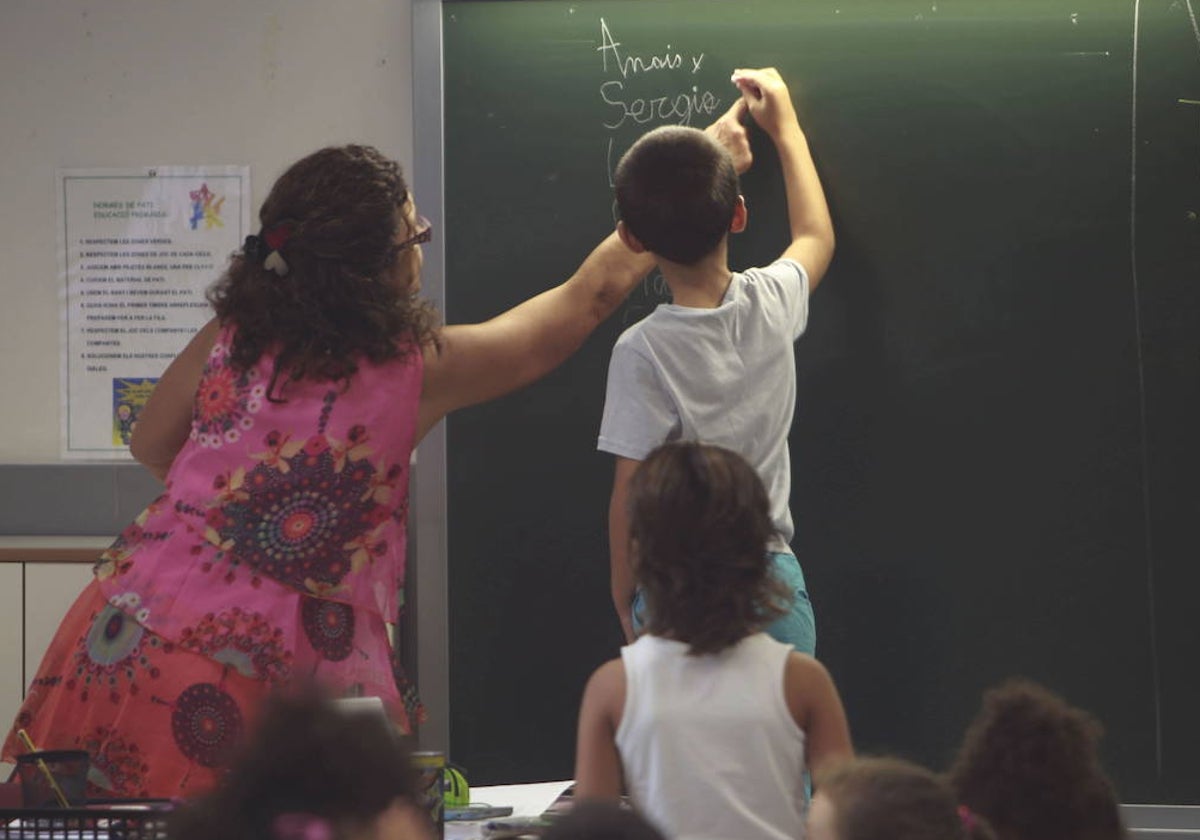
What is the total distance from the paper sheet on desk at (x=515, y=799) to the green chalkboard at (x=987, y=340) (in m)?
0.69

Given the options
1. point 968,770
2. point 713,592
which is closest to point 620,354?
point 713,592

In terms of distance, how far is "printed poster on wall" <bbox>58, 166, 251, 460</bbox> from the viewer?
350 cm

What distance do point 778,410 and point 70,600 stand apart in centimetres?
156

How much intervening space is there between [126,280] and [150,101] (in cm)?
40

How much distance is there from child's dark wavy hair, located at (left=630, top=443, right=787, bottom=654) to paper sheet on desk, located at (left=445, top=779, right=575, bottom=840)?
1.43 feet

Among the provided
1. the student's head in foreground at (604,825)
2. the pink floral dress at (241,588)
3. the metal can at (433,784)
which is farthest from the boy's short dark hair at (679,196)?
the student's head in foreground at (604,825)

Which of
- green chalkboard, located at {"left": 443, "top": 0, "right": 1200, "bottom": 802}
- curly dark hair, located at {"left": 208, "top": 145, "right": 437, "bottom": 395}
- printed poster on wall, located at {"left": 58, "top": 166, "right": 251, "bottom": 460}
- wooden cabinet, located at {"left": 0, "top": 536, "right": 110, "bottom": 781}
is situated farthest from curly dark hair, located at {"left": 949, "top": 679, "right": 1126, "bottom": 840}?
printed poster on wall, located at {"left": 58, "top": 166, "right": 251, "bottom": 460}

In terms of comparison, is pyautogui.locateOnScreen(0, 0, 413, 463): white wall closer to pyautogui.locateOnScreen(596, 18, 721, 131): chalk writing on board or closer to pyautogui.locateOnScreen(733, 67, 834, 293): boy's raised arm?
pyautogui.locateOnScreen(596, 18, 721, 131): chalk writing on board

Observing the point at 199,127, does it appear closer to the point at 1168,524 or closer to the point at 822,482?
the point at 822,482

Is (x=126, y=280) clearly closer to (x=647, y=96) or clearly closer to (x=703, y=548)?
(x=647, y=96)

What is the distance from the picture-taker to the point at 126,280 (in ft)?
11.6

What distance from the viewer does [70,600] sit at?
318 cm

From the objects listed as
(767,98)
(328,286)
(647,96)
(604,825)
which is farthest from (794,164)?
(604,825)

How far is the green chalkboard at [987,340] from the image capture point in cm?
288
